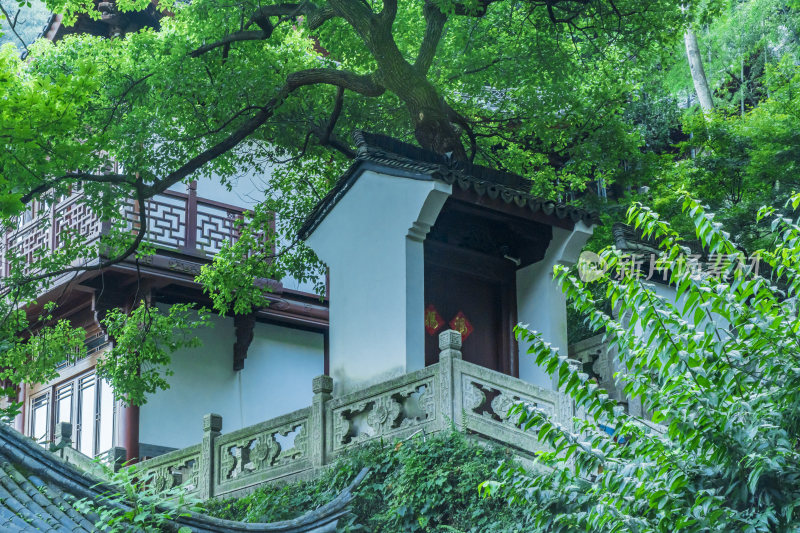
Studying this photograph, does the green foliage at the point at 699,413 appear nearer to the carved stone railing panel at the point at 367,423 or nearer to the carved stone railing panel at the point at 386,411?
the carved stone railing panel at the point at 367,423

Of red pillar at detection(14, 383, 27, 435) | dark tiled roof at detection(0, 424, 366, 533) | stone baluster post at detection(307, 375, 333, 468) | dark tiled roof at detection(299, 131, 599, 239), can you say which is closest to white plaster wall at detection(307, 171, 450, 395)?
dark tiled roof at detection(299, 131, 599, 239)

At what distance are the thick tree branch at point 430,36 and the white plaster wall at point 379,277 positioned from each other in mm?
2650

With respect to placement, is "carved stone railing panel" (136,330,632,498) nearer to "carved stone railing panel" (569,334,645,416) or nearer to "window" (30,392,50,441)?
"carved stone railing panel" (569,334,645,416)

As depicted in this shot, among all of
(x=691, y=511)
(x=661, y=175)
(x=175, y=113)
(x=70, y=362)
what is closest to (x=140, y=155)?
(x=175, y=113)

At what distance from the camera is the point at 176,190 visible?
19.2 meters

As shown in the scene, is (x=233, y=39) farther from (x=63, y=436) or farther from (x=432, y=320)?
(x=63, y=436)

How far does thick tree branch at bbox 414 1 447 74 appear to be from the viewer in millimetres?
16344

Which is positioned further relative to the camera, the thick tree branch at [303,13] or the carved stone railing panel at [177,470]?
the thick tree branch at [303,13]

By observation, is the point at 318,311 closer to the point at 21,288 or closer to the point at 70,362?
the point at 70,362

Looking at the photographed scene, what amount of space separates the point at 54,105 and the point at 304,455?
4.92 m

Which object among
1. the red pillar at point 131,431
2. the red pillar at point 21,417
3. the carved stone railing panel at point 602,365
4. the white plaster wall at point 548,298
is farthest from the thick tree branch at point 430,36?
the red pillar at point 21,417

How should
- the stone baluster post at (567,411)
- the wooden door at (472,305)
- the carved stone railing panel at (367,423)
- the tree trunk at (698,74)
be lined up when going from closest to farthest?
the stone baluster post at (567,411) < the carved stone railing panel at (367,423) < the wooden door at (472,305) < the tree trunk at (698,74)

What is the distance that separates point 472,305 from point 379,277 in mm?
1598

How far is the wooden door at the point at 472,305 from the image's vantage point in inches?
569
